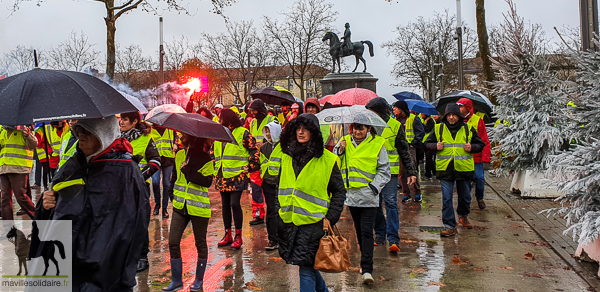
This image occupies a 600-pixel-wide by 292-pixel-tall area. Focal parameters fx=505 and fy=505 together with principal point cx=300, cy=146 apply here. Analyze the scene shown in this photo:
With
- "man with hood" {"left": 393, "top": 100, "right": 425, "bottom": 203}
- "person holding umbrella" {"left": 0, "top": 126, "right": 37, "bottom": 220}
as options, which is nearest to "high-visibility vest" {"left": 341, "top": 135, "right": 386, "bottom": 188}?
"man with hood" {"left": 393, "top": 100, "right": 425, "bottom": 203}

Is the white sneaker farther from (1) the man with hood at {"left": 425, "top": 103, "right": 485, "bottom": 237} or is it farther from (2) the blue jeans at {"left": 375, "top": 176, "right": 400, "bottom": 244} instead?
(1) the man with hood at {"left": 425, "top": 103, "right": 485, "bottom": 237}

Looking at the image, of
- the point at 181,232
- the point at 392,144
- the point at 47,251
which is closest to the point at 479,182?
the point at 392,144

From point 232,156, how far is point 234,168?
0.17m

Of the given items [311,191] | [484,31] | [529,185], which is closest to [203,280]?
[311,191]

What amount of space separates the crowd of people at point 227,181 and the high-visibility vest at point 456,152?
2cm

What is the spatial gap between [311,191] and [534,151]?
7498 millimetres

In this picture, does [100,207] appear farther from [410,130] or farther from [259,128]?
[410,130]

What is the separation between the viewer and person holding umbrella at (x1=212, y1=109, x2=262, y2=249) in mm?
6785

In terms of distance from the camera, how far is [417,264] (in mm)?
5926

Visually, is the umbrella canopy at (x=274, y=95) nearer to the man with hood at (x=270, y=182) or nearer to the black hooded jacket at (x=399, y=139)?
the man with hood at (x=270, y=182)

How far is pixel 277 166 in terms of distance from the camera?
5.39 meters

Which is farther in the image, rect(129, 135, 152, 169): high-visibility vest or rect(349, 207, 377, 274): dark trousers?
rect(129, 135, 152, 169): high-visibility vest

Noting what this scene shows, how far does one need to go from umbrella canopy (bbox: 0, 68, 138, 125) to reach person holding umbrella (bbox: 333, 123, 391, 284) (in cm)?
307

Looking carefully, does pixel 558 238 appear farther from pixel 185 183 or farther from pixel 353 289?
pixel 185 183
